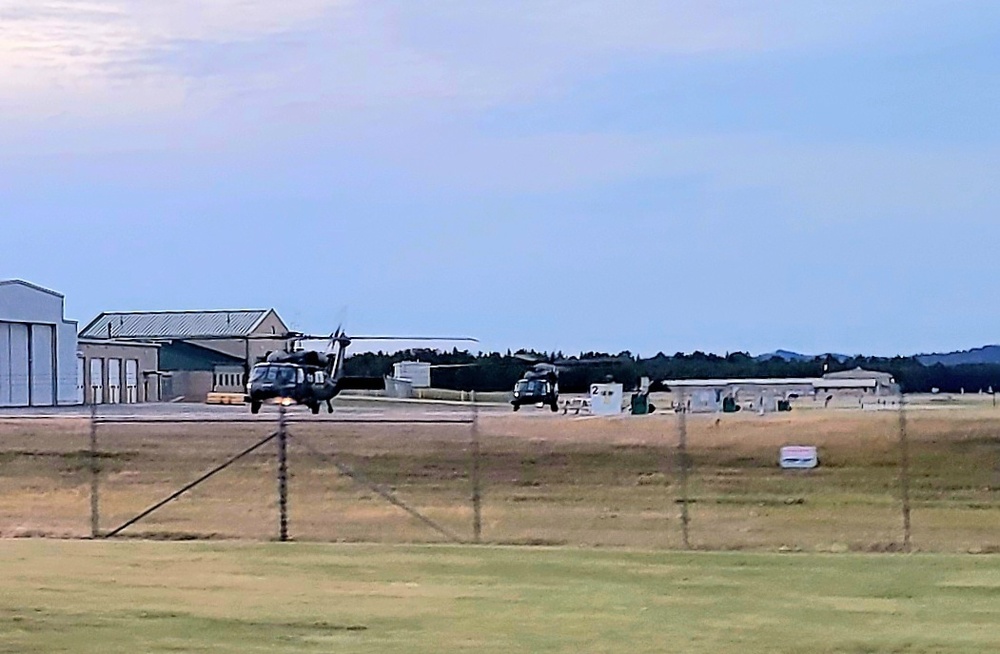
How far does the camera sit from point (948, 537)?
2233 centimetres

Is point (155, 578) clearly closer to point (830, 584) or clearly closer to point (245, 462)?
point (830, 584)

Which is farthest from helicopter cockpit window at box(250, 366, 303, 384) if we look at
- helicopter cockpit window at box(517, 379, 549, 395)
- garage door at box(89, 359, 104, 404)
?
garage door at box(89, 359, 104, 404)

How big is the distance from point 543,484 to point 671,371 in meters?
86.3

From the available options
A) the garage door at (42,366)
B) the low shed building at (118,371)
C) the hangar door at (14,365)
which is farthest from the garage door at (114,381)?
the hangar door at (14,365)

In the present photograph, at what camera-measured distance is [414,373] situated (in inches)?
3226

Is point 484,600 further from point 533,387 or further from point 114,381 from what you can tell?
point 114,381

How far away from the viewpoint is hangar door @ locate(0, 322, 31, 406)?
6244 cm

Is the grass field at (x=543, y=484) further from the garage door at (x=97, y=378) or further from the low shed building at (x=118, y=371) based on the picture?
the garage door at (x=97, y=378)

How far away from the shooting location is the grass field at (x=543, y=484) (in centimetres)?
2348

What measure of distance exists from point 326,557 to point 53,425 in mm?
23017

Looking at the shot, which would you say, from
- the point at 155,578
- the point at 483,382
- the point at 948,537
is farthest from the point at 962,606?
the point at 483,382

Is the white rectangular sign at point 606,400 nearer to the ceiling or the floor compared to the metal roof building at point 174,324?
nearer to the floor

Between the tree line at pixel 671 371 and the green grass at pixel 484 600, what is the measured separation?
69783 millimetres

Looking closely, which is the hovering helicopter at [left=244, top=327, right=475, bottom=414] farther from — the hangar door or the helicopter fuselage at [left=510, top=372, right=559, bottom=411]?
the hangar door
